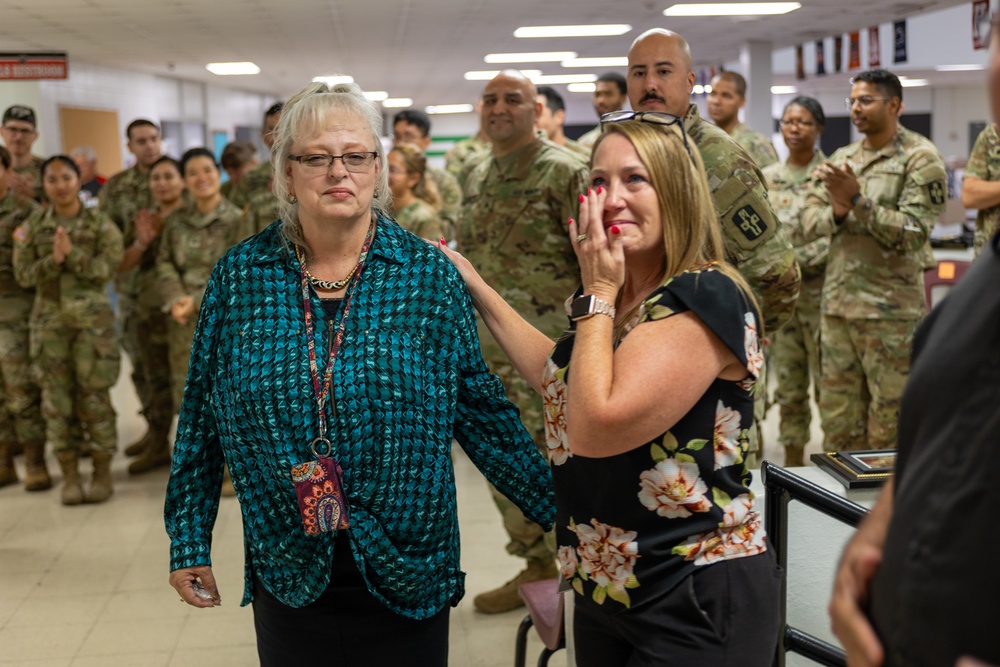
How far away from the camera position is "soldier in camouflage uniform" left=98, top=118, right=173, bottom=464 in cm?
598

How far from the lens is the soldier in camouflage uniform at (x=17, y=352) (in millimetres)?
5527

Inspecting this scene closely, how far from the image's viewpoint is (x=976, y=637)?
33.4 inches

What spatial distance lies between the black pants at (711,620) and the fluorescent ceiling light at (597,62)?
11869 millimetres

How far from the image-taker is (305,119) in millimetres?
1940

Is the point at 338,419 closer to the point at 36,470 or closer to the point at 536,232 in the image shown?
the point at 536,232

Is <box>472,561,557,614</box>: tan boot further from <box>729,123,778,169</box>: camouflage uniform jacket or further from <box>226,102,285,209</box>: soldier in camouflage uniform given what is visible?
<box>729,123,778,169</box>: camouflage uniform jacket

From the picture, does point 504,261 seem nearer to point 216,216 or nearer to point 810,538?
point 810,538

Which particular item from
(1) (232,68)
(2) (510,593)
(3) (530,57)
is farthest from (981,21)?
(1) (232,68)

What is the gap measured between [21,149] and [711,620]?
19.9 ft

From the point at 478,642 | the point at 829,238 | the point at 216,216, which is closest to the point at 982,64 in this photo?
the point at 829,238

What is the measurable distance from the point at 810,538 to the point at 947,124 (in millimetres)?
20401

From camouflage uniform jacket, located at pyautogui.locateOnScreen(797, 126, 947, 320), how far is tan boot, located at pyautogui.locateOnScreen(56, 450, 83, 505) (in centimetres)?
399

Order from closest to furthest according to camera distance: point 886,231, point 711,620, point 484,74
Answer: point 711,620
point 886,231
point 484,74

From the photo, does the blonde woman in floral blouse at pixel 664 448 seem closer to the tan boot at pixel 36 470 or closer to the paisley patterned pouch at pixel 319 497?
the paisley patterned pouch at pixel 319 497
